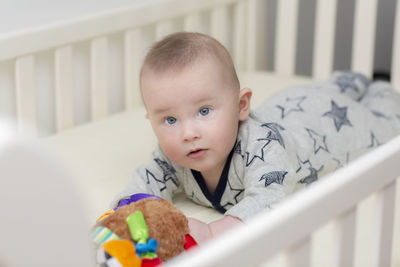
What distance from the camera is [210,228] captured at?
86cm

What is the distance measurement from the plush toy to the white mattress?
147 mm

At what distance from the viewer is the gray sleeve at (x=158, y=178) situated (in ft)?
3.25

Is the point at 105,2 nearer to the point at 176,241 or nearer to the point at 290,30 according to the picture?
the point at 290,30

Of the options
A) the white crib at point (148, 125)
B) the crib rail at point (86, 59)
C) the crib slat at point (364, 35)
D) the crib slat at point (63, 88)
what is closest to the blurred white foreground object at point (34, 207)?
the white crib at point (148, 125)

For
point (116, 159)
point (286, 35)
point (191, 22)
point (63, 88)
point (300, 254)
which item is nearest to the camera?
point (300, 254)

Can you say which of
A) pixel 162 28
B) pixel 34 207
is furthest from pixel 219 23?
pixel 34 207

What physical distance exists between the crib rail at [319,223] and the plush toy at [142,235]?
10cm

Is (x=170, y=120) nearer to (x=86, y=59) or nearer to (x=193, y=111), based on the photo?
(x=193, y=111)

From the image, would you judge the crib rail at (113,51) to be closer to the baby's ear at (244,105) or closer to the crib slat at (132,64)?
the crib slat at (132,64)

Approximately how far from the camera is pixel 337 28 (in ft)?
6.89

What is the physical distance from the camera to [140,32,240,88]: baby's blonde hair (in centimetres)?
90

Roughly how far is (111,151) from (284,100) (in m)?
0.36

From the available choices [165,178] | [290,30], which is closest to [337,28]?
[290,30]

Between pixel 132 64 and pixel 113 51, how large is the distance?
7cm
